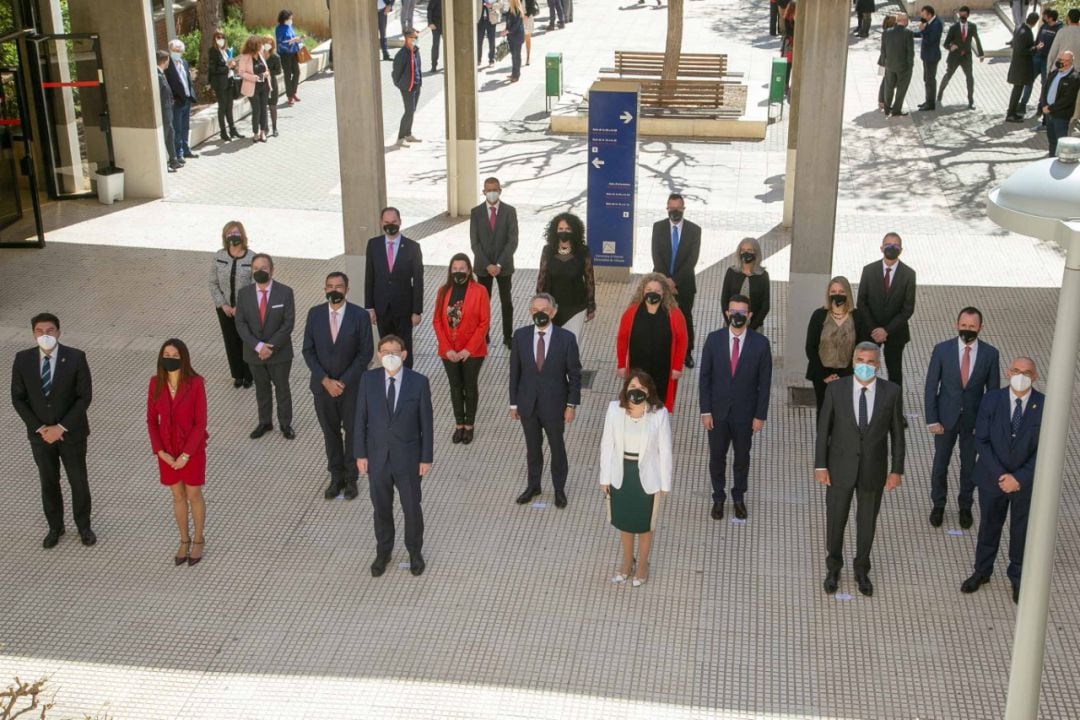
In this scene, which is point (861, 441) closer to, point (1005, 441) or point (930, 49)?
point (1005, 441)

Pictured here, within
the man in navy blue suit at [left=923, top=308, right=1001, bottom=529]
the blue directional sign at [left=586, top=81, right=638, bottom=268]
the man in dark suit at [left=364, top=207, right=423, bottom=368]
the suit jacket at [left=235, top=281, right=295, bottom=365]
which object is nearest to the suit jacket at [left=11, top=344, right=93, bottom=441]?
the suit jacket at [left=235, top=281, right=295, bottom=365]

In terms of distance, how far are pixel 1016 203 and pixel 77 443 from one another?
6.47m

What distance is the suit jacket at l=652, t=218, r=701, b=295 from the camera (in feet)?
39.2

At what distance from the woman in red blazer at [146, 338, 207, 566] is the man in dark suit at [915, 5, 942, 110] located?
16.1 m

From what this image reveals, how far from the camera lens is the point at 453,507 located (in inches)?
398

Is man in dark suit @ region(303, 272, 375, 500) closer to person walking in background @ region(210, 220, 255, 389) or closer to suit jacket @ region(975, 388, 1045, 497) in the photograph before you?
person walking in background @ region(210, 220, 255, 389)

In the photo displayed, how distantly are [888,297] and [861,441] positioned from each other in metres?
2.52

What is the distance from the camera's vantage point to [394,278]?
11617mm

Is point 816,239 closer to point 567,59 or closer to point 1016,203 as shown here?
point 1016,203

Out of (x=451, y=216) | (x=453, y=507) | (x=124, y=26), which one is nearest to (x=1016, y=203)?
(x=453, y=507)

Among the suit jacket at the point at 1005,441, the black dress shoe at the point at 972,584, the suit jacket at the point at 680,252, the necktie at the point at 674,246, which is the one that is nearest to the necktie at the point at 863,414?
the suit jacket at the point at 1005,441

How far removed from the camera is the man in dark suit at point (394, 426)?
28.7 feet

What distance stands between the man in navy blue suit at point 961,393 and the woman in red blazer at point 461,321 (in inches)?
134

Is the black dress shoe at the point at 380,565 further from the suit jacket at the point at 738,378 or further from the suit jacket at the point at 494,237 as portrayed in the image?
the suit jacket at the point at 494,237
